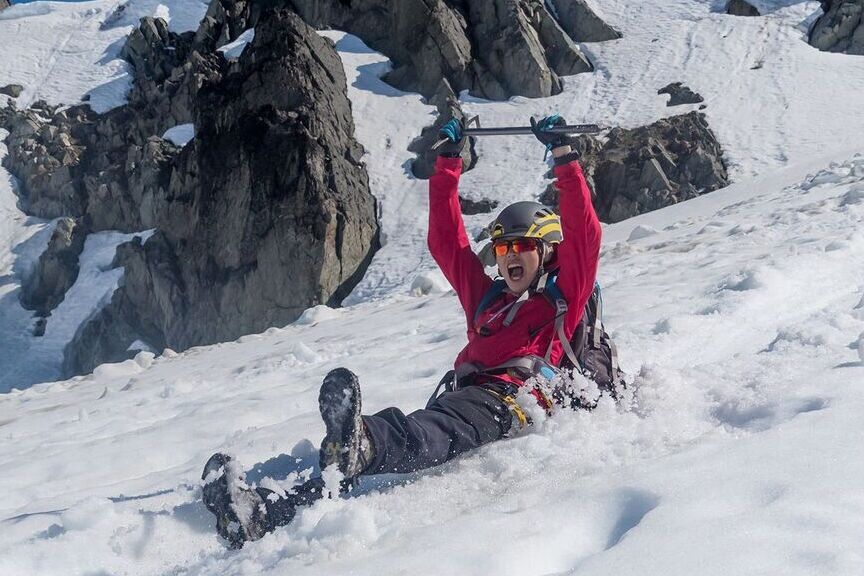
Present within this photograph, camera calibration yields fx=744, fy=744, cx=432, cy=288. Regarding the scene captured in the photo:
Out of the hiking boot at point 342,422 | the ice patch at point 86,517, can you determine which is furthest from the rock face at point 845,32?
the ice patch at point 86,517

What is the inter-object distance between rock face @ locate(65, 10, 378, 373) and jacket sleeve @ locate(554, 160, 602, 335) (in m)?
22.5

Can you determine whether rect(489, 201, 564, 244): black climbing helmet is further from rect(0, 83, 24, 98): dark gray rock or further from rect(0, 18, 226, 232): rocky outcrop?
rect(0, 83, 24, 98): dark gray rock

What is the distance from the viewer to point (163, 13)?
4891 cm

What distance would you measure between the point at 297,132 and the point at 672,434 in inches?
1012

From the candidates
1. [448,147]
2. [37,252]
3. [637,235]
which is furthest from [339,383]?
[37,252]

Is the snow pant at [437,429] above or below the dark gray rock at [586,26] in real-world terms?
below

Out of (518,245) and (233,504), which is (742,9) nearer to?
(518,245)

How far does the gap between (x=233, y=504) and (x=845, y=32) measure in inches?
1567

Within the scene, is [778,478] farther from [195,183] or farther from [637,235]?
[195,183]

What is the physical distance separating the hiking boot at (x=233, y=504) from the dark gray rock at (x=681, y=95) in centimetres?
3231

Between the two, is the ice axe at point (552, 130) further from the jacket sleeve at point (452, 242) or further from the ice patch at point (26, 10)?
the ice patch at point (26, 10)

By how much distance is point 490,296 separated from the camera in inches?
184

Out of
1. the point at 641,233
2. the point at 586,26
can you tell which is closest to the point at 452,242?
the point at 641,233

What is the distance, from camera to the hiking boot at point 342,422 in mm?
3109
